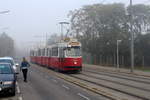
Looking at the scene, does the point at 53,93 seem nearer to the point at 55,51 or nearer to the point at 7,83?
the point at 7,83

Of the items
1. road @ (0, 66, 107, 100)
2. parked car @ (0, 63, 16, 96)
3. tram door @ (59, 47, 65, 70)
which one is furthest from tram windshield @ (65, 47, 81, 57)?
parked car @ (0, 63, 16, 96)

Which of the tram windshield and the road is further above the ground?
the tram windshield

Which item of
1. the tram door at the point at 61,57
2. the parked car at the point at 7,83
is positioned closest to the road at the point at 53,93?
the parked car at the point at 7,83

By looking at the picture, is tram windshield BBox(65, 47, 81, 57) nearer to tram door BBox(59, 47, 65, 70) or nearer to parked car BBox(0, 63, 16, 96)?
tram door BBox(59, 47, 65, 70)


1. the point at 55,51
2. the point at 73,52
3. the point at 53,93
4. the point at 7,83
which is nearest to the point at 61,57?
the point at 73,52

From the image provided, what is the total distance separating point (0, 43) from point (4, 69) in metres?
106

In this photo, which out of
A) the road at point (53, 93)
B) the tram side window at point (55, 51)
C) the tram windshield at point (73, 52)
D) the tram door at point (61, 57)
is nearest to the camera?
the road at point (53, 93)

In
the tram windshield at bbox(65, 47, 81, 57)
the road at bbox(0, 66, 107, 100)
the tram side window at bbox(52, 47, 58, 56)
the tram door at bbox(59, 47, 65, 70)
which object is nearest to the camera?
the road at bbox(0, 66, 107, 100)

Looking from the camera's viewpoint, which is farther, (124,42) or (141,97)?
(124,42)

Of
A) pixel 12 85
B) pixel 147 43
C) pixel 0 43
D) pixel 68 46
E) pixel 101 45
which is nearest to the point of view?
pixel 12 85

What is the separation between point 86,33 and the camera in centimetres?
6181

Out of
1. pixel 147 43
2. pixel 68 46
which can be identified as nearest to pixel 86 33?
pixel 147 43

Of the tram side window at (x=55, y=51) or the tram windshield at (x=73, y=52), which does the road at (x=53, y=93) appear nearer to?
the tram windshield at (x=73, y=52)

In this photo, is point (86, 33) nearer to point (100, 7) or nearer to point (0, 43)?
point (100, 7)
